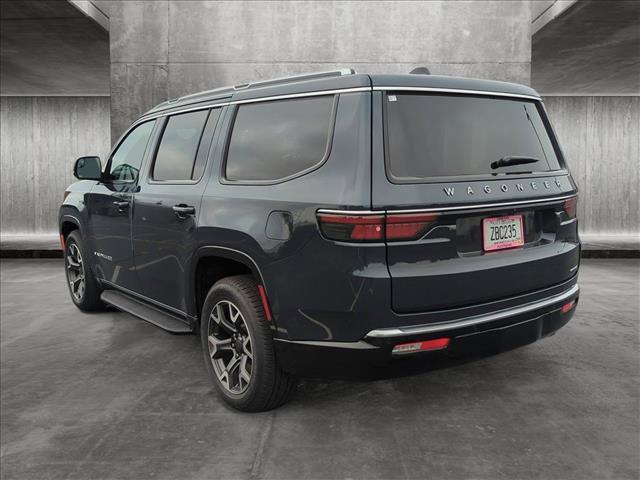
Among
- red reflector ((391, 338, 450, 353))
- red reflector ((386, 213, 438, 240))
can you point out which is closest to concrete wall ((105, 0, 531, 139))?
red reflector ((386, 213, 438, 240))

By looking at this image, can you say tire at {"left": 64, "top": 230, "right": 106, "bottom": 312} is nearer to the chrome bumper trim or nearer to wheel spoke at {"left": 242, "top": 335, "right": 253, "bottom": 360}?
wheel spoke at {"left": 242, "top": 335, "right": 253, "bottom": 360}

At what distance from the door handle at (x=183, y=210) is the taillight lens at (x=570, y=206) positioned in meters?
2.22

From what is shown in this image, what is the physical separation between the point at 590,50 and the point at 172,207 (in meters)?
9.43

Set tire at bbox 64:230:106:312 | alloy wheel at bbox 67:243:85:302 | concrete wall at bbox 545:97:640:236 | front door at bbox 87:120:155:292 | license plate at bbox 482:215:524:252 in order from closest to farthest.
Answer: license plate at bbox 482:215:524:252 → front door at bbox 87:120:155:292 → tire at bbox 64:230:106:312 → alloy wheel at bbox 67:243:85:302 → concrete wall at bbox 545:97:640:236

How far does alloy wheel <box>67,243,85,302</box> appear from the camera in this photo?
Answer: 5766 mm

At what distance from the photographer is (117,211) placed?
15.0 ft

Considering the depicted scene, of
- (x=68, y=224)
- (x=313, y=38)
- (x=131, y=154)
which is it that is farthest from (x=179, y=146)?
(x=313, y=38)

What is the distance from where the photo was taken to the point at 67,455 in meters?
2.77

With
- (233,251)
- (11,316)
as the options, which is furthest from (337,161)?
(11,316)

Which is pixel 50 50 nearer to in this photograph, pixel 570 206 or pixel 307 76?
pixel 307 76

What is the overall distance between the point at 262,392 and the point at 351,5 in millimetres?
6999

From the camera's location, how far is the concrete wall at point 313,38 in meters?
8.56

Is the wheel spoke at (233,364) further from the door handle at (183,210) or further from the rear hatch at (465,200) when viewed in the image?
the rear hatch at (465,200)

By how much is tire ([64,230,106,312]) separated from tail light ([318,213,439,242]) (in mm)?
3591
